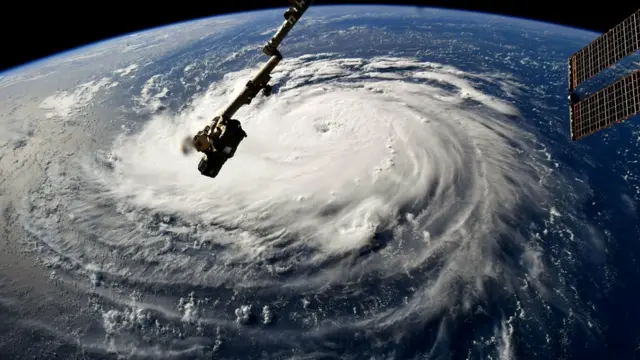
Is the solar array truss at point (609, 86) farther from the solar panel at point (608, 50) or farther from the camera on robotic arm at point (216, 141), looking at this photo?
the camera on robotic arm at point (216, 141)

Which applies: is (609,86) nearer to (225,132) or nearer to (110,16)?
(225,132)

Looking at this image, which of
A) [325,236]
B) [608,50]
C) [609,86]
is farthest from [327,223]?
[608,50]

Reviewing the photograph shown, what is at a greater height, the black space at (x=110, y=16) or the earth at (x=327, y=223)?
the black space at (x=110, y=16)

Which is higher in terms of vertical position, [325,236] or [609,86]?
[609,86]

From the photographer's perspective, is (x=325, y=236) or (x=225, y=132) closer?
(x=225, y=132)

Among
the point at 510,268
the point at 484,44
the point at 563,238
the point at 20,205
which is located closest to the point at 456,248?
the point at 510,268

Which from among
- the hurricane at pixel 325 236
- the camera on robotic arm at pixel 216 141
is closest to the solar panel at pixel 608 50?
the hurricane at pixel 325 236
